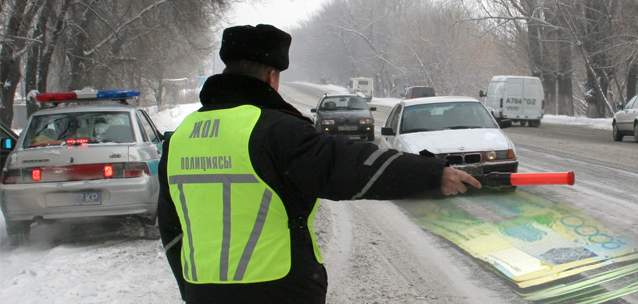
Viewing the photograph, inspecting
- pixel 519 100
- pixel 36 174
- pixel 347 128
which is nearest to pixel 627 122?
pixel 347 128

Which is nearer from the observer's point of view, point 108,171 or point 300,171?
point 300,171

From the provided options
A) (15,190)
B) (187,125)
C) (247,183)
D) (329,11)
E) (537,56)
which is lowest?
(15,190)

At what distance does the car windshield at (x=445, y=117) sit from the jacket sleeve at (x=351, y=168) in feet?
27.6

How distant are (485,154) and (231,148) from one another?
748cm

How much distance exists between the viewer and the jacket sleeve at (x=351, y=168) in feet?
5.93

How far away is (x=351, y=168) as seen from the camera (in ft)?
5.97

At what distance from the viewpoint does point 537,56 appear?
125 ft

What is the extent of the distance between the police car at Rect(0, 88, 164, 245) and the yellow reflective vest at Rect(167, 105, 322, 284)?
4917 millimetres

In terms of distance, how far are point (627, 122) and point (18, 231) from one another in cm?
1745

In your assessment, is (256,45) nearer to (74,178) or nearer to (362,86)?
(74,178)

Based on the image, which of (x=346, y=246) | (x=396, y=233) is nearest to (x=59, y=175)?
(x=346, y=246)

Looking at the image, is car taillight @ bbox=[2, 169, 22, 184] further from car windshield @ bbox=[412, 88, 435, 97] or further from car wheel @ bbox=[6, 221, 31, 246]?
car windshield @ bbox=[412, 88, 435, 97]

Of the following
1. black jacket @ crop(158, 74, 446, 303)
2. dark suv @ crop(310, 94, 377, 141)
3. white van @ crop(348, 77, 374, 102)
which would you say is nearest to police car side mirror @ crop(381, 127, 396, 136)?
black jacket @ crop(158, 74, 446, 303)

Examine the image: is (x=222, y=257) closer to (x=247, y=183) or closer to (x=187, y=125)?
(x=247, y=183)
